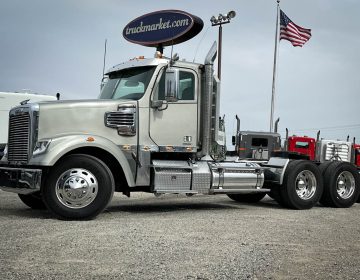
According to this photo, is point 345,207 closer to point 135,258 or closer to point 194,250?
point 194,250

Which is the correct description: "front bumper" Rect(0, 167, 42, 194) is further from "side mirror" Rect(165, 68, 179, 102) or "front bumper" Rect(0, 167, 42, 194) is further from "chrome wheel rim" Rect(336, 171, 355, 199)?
"chrome wheel rim" Rect(336, 171, 355, 199)

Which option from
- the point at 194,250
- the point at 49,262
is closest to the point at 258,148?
the point at 194,250

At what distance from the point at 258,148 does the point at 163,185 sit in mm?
6489

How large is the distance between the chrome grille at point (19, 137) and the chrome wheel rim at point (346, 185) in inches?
292

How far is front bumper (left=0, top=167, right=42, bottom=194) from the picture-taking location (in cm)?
809

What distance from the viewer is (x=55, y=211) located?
8164 mm

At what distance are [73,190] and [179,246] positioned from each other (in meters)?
2.76

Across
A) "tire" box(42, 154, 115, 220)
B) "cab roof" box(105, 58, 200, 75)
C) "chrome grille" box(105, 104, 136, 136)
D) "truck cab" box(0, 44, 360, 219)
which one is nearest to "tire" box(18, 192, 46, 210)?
"truck cab" box(0, 44, 360, 219)

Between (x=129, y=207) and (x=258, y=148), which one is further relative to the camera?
(x=258, y=148)

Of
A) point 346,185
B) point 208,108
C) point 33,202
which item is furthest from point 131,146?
point 346,185

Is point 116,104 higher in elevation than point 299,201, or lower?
higher

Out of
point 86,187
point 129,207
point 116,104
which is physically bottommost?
point 129,207

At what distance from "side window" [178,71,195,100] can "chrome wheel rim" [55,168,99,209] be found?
2.58m

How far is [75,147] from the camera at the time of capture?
27.3 feet
